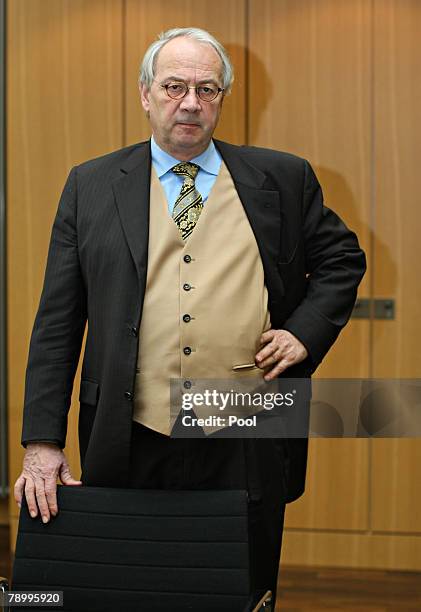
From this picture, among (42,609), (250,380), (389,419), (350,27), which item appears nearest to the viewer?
(42,609)

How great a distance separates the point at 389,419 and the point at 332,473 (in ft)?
3.92

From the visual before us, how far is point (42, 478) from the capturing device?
6.80ft

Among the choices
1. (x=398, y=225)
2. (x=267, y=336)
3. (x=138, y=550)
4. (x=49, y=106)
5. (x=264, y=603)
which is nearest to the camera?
(x=264, y=603)

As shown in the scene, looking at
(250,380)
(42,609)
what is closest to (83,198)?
(250,380)

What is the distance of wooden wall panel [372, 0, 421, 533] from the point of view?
376 cm

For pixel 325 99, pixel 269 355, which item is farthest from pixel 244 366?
pixel 325 99

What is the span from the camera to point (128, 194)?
2191 mm

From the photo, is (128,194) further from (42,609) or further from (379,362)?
(379,362)

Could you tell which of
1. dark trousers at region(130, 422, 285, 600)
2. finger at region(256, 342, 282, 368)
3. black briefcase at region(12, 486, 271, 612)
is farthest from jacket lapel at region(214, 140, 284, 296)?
black briefcase at region(12, 486, 271, 612)

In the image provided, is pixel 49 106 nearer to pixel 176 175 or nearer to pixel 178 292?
pixel 176 175

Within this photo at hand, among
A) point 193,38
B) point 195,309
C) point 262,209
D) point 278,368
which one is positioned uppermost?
point 193,38

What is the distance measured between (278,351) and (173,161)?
0.48 meters

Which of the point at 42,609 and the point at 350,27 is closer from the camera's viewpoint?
the point at 42,609

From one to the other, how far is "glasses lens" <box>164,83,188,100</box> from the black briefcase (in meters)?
0.83
